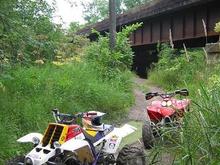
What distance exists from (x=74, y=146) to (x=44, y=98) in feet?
12.2

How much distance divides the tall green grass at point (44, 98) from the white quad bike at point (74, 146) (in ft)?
4.40

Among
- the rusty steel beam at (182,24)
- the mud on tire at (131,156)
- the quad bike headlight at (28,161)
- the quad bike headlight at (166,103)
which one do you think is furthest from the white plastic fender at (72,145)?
the rusty steel beam at (182,24)

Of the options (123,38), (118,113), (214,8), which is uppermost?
(214,8)

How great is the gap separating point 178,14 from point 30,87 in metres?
13.3

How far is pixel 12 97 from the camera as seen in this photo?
8.44m

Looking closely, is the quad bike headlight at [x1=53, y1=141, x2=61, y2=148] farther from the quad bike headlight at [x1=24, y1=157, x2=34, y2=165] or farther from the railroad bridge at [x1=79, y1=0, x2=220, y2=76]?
the railroad bridge at [x1=79, y1=0, x2=220, y2=76]

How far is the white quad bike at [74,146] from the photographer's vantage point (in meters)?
5.25

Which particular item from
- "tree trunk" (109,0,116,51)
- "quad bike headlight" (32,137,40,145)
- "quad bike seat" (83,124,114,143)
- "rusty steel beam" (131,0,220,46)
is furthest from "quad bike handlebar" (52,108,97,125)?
"rusty steel beam" (131,0,220,46)

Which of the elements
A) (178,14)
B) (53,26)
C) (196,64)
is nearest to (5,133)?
(53,26)

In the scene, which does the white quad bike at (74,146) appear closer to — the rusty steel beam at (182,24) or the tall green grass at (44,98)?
the tall green grass at (44,98)

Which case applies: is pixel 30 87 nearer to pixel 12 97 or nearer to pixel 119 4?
pixel 12 97

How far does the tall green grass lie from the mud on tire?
1.74m

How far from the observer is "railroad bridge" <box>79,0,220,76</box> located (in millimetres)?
18516

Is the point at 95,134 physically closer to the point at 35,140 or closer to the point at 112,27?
the point at 35,140
